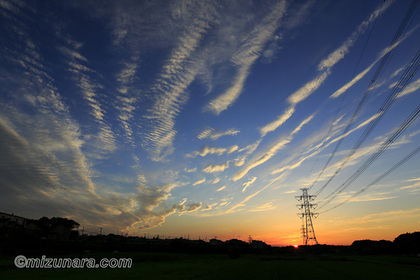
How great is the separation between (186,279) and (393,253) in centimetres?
16839

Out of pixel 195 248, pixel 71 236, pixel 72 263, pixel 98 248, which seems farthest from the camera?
pixel 71 236

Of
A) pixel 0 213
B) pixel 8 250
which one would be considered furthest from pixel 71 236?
pixel 8 250

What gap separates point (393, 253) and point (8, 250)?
193539 millimetres

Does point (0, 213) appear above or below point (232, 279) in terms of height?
above

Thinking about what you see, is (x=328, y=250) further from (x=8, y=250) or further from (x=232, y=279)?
(x=8, y=250)

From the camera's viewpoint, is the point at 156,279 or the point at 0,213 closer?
the point at 156,279

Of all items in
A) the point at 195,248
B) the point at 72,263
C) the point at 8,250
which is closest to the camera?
the point at 72,263

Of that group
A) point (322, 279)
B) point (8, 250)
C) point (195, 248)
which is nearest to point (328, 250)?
point (195, 248)

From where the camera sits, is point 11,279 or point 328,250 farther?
point 328,250

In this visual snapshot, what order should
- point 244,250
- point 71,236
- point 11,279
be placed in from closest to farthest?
point 11,279 → point 244,250 → point 71,236

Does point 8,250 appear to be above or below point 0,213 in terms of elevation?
below

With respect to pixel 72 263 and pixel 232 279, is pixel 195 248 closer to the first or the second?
pixel 72 263

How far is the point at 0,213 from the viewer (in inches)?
5271

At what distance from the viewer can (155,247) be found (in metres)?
111
